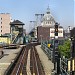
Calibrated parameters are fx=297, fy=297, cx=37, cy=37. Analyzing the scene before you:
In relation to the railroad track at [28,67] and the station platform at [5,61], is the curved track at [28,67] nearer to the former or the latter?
the railroad track at [28,67]

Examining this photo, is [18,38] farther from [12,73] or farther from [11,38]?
[12,73]

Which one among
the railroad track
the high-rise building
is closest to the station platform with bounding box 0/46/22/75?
the railroad track

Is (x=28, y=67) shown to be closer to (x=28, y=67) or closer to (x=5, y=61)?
(x=28, y=67)

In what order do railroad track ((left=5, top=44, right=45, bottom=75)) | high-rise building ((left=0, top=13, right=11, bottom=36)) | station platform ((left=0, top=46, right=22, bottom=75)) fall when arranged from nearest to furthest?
railroad track ((left=5, top=44, right=45, bottom=75)) < station platform ((left=0, top=46, right=22, bottom=75)) < high-rise building ((left=0, top=13, right=11, bottom=36))

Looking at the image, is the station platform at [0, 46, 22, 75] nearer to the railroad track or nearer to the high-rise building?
the railroad track

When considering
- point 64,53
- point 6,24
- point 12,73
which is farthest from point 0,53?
point 6,24

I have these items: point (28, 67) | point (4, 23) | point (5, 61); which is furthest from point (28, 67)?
point (4, 23)

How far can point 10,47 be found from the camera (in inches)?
3649

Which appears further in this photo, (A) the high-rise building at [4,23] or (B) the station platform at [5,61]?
(A) the high-rise building at [4,23]

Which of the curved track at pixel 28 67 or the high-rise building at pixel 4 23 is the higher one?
the high-rise building at pixel 4 23

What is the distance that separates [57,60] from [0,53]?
4570 cm

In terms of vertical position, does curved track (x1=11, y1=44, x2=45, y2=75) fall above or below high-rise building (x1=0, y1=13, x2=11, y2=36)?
below

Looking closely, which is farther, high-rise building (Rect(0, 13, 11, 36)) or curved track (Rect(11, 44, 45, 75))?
high-rise building (Rect(0, 13, 11, 36))

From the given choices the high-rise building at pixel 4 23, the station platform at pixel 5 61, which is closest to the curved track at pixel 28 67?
the station platform at pixel 5 61
